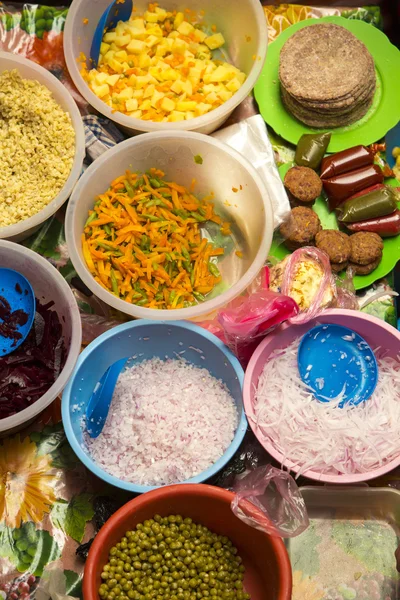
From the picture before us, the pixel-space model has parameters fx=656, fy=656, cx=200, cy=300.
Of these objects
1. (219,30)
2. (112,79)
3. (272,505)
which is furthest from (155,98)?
(272,505)

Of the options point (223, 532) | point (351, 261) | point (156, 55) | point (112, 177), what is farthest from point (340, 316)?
point (156, 55)

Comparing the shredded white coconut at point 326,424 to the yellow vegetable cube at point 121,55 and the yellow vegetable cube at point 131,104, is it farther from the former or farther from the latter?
the yellow vegetable cube at point 121,55

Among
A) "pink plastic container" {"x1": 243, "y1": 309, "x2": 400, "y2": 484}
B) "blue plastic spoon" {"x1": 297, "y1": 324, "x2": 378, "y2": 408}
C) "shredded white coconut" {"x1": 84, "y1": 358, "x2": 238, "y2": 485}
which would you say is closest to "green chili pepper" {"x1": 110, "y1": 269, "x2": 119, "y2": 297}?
"shredded white coconut" {"x1": 84, "y1": 358, "x2": 238, "y2": 485}

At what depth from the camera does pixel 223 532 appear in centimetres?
166

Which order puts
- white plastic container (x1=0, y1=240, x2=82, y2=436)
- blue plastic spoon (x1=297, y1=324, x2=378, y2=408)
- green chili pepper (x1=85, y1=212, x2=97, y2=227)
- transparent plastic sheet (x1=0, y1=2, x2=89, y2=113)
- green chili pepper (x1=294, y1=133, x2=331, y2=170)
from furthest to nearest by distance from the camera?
transparent plastic sheet (x1=0, y1=2, x2=89, y2=113), green chili pepper (x1=294, y1=133, x2=331, y2=170), green chili pepper (x1=85, y1=212, x2=97, y2=227), blue plastic spoon (x1=297, y1=324, x2=378, y2=408), white plastic container (x1=0, y1=240, x2=82, y2=436)

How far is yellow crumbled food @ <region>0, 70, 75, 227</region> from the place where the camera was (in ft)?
6.06

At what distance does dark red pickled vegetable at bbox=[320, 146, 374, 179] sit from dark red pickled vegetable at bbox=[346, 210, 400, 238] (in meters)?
0.17

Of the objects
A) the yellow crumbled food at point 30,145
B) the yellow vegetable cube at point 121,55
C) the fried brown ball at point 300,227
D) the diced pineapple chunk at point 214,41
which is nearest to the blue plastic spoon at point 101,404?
the yellow crumbled food at point 30,145

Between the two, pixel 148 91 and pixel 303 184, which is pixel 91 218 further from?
pixel 303 184

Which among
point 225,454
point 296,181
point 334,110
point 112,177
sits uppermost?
point 334,110

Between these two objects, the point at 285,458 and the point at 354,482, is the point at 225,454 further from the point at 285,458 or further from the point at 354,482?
the point at 354,482

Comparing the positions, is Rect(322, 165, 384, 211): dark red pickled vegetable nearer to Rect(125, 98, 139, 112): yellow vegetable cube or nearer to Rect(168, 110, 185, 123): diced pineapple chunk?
Rect(168, 110, 185, 123): diced pineapple chunk

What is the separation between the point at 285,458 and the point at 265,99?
113 cm

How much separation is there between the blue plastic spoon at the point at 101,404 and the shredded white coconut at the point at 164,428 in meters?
0.03
